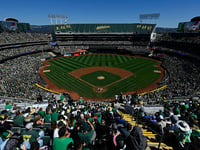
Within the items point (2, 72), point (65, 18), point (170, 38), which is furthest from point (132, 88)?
point (65, 18)

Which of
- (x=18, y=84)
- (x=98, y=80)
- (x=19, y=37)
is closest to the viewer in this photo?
(x=18, y=84)

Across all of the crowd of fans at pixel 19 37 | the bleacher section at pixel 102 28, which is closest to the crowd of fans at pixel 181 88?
the bleacher section at pixel 102 28

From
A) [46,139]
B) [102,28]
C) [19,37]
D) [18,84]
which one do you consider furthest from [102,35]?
[46,139]

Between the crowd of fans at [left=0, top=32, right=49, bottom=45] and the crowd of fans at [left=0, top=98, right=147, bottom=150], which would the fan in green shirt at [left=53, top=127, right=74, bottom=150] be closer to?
the crowd of fans at [left=0, top=98, right=147, bottom=150]

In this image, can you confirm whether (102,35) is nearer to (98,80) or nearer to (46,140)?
(98,80)

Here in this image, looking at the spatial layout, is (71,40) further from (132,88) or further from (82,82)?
(132,88)

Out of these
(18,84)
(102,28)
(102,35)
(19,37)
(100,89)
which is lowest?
(100,89)
